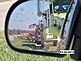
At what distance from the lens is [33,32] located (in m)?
1.66

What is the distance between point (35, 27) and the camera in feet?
5.21

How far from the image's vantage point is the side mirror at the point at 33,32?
1.52 m

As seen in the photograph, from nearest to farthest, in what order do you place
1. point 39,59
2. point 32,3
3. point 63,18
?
point 63,18
point 32,3
point 39,59

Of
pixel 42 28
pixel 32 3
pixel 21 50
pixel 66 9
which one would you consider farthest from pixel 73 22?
pixel 21 50

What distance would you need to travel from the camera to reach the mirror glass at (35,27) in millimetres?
1533

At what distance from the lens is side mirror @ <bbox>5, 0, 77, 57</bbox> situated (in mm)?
1523

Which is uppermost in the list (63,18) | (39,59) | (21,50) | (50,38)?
(63,18)

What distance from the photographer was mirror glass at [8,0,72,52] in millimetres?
1533

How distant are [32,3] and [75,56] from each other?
42 centimetres

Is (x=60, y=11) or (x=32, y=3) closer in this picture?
(x=60, y=11)

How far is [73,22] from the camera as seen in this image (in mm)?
1410

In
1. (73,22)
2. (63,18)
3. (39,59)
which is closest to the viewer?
(73,22)

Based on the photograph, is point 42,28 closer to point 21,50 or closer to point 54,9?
point 54,9

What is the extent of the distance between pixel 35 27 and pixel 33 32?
3.0 inches
